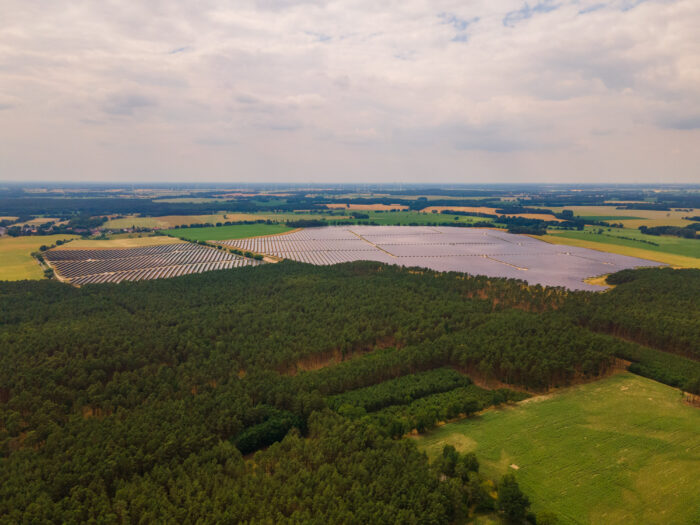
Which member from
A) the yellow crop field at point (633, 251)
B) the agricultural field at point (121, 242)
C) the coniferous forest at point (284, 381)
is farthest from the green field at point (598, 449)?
the agricultural field at point (121, 242)

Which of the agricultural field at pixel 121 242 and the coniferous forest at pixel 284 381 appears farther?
the agricultural field at pixel 121 242

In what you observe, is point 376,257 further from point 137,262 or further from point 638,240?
point 638,240

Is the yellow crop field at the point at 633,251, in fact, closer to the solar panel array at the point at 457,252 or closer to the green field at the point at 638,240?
the green field at the point at 638,240

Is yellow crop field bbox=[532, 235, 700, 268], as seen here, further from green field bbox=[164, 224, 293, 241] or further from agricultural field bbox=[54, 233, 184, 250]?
agricultural field bbox=[54, 233, 184, 250]

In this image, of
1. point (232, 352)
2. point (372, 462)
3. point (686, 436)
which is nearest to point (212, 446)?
point (372, 462)

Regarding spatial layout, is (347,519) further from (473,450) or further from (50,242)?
(50,242)

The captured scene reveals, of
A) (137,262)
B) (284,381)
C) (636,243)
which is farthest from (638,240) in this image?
(137,262)
